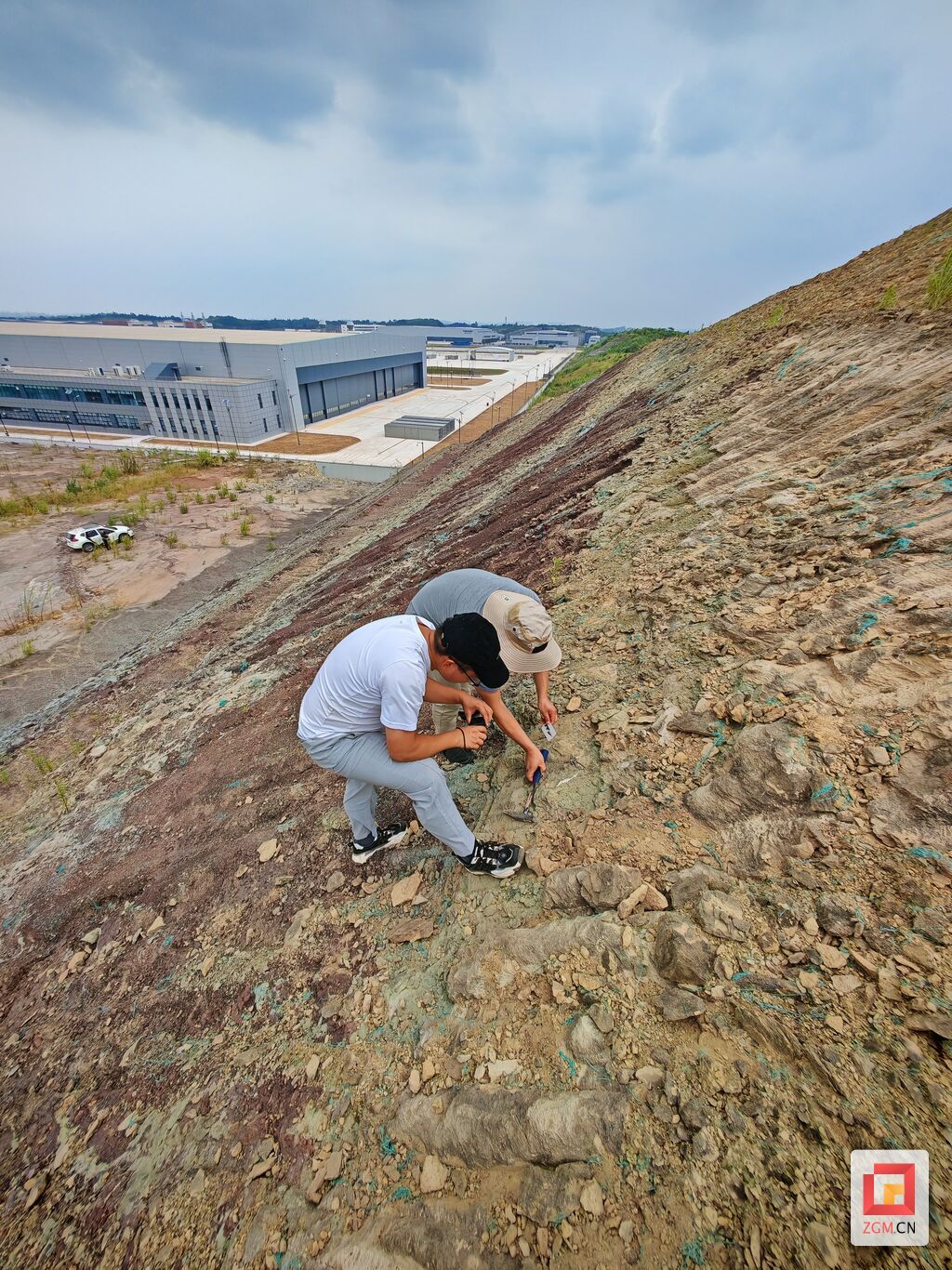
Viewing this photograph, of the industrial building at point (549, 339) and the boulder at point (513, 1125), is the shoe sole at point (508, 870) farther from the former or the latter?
the industrial building at point (549, 339)

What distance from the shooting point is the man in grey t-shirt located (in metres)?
2.89

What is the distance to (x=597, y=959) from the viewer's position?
2.16 m

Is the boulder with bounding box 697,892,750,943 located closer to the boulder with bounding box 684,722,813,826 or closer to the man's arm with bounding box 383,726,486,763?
the boulder with bounding box 684,722,813,826

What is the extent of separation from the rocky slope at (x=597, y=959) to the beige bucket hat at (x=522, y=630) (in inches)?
24.3

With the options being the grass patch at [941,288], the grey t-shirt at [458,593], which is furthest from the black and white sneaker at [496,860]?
the grass patch at [941,288]

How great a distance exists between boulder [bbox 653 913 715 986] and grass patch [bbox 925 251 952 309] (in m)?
6.65

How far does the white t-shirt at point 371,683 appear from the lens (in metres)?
2.40

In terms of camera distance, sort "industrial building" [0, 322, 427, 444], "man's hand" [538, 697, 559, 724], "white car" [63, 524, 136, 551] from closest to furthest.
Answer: "man's hand" [538, 697, 559, 724]
"white car" [63, 524, 136, 551]
"industrial building" [0, 322, 427, 444]

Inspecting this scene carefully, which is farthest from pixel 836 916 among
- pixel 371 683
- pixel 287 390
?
pixel 287 390

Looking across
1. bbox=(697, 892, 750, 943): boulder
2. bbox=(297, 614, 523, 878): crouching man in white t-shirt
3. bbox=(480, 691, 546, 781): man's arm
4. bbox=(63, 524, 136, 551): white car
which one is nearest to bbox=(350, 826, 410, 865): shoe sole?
bbox=(297, 614, 523, 878): crouching man in white t-shirt

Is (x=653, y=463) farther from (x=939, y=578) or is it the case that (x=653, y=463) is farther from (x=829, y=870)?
(x=829, y=870)

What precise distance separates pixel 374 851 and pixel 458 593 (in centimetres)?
179

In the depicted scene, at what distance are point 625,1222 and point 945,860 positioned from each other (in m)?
1.64

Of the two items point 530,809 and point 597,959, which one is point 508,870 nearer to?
point 530,809
